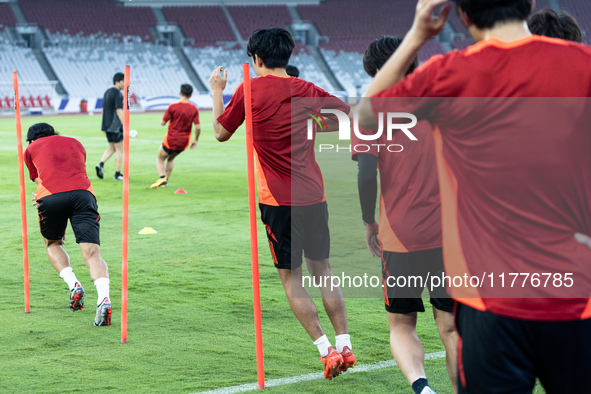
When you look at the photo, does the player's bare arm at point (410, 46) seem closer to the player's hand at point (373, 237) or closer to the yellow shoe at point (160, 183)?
the player's hand at point (373, 237)

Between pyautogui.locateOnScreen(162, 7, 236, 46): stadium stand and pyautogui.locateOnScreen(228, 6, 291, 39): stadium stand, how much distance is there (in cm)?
100

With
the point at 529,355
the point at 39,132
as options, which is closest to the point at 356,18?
the point at 39,132

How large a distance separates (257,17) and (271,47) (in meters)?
55.3

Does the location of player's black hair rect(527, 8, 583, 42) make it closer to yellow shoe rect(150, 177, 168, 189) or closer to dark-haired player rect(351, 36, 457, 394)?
dark-haired player rect(351, 36, 457, 394)

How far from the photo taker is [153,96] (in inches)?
1863

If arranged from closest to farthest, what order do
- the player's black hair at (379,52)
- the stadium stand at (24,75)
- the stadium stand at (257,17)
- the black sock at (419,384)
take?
1. the black sock at (419,384)
2. the player's black hair at (379,52)
3. the stadium stand at (24,75)
4. the stadium stand at (257,17)

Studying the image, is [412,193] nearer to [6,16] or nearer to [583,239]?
[583,239]

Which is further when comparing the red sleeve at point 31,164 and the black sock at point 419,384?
the red sleeve at point 31,164

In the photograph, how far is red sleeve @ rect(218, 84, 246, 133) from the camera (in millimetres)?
4352

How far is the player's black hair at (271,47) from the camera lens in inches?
175

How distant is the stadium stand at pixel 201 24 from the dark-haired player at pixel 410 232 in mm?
52816

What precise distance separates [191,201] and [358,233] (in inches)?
152

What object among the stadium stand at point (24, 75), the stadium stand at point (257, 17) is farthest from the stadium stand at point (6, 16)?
the stadium stand at point (257, 17)

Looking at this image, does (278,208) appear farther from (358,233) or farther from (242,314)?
(358,233)
